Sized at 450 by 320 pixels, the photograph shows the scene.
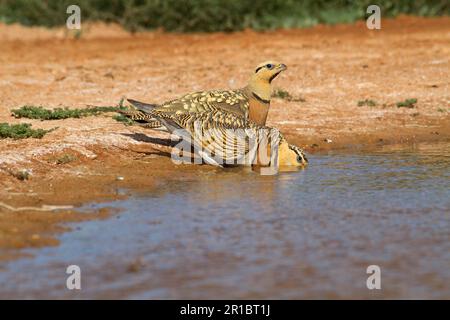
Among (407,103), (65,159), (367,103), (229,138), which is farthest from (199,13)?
(65,159)

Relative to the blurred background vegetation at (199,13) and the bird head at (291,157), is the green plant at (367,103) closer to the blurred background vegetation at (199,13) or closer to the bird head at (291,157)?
the bird head at (291,157)

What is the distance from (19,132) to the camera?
418 inches

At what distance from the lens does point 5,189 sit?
28.3ft

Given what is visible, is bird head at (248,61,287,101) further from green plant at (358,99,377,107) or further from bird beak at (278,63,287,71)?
green plant at (358,99,377,107)

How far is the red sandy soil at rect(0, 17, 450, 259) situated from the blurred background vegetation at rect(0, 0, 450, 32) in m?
0.35

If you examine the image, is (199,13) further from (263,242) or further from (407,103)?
(263,242)

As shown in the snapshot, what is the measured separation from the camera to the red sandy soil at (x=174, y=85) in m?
9.40

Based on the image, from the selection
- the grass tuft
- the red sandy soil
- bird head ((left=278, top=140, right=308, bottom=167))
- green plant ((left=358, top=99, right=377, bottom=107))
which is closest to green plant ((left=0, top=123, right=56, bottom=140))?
→ the red sandy soil

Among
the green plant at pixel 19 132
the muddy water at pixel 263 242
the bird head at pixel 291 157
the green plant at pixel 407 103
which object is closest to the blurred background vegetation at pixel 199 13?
the green plant at pixel 407 103

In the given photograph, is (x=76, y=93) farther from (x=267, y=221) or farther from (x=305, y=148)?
(x=267, y=221)

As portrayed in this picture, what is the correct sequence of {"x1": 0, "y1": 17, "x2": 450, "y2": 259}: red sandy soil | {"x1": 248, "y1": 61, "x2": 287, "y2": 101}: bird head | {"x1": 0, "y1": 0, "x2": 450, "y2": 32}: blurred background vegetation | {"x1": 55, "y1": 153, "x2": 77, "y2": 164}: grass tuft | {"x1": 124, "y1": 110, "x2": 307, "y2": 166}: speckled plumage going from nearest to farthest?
1. {"x1": 0, "y1": 17, "x2": 450, "y2": 259}: red sandy soil
2. {"x1": 55, "y1": 153, "x2": 77, "y2": 164}: grass tuft
3. {"x1": 124, "y1": 110, "x2": 307, "y2": 166}: speckled plumage
4. {"x1": 248, "y1": 61, "x2": 287, "y2": 101}: bird head
5. {"x1": 0, "y1": 0, "x2": 450, "y2": 32}: blurred background vegetation

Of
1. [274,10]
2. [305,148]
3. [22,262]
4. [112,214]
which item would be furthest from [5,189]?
[274,10]

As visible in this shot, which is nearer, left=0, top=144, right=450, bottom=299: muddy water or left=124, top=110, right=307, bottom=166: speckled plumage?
left=0, top=144, right=450, bottom=299: muddy water

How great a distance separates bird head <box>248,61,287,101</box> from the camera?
10531mm
